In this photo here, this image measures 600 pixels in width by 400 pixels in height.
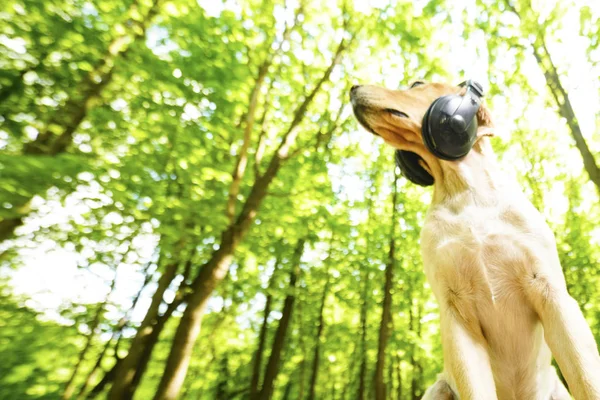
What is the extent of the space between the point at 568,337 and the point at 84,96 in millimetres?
7315

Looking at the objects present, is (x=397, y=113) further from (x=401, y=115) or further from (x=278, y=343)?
(x=278, y=343)

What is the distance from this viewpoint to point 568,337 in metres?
1.81

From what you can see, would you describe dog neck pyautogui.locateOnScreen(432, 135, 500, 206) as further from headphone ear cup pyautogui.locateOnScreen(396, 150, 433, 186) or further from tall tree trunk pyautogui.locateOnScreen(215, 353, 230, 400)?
tall tree trunk pyautogui.locateOnScreen(215, 353, 230, 400)

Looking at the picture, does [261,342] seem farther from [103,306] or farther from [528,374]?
[528,374]

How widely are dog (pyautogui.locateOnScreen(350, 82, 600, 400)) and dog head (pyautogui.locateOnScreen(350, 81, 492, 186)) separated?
5.3 inches

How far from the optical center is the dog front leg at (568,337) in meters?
1.73

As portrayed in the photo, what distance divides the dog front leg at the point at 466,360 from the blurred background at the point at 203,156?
159 centimetres

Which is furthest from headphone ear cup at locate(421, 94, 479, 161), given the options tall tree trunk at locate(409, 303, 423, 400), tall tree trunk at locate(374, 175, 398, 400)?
tall tree trunk at locate(409, 303, 423, 400)

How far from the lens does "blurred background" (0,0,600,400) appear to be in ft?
19.6

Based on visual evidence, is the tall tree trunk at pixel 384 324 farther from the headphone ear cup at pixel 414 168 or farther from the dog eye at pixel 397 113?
the dog eye at pixel 397 113

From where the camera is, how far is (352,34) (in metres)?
8.30

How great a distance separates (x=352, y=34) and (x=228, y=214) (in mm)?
4991

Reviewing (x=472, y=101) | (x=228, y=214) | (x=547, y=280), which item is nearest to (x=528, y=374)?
(x=547, y=280)

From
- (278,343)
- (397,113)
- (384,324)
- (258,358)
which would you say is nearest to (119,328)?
(258,358)
